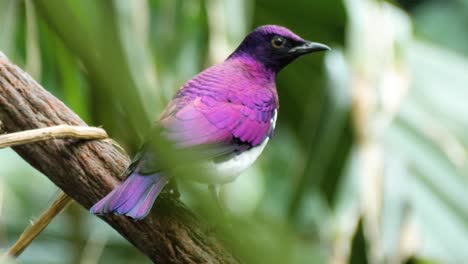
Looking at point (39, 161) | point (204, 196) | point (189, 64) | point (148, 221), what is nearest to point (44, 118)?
point (39, 161)

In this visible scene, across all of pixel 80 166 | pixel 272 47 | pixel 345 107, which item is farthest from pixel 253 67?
pixel 80 166

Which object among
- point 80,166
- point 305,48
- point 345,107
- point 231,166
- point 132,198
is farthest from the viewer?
point 345,107

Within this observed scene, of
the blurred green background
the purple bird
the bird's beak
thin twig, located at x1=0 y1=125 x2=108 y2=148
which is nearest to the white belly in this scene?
the purple bird

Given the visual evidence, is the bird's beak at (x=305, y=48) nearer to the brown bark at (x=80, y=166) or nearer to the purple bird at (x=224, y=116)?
the purple bird at (x=224, y=116)

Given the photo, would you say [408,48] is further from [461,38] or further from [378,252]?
[461,38]

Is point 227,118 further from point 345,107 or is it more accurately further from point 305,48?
point 345,107

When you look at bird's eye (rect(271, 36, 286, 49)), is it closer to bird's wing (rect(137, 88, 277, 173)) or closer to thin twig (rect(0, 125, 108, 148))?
bird's wing (rect(137, 88, 277, 173))
